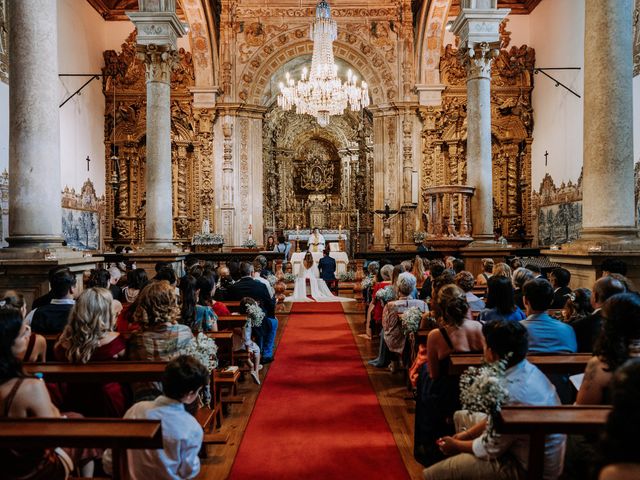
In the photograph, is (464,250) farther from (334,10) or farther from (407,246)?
(334,10)

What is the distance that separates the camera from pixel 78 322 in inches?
138

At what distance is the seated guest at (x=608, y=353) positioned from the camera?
272cm

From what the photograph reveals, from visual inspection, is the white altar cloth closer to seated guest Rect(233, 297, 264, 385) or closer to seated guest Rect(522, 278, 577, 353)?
seated guest Rect(233, 297, 264, 385)

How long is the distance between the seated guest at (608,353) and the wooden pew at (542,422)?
0.20 metres

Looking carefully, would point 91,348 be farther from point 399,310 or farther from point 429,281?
point 429,281

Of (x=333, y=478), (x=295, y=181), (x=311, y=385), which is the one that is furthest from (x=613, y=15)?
(x=295, y=181)

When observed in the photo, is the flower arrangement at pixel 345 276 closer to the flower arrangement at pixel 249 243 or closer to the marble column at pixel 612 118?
the flower arrangement at pixel 249 243

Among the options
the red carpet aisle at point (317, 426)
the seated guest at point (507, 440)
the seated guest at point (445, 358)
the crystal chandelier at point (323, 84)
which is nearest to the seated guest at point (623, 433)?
the seated guest at point (507, 440)

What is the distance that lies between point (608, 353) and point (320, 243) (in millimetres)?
14676

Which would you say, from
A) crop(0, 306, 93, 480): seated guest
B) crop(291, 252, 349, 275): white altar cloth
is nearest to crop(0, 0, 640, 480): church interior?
crop(0, 306, 93, 480): seated guest

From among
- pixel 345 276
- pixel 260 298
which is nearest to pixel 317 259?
pixel 345 276

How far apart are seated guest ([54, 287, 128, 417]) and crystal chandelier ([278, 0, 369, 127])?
37.8ft

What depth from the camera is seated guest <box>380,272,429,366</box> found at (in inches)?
248

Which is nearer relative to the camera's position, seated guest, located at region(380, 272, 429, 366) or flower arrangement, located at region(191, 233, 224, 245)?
seated guest, located at region(380, 272, 429, 366)
